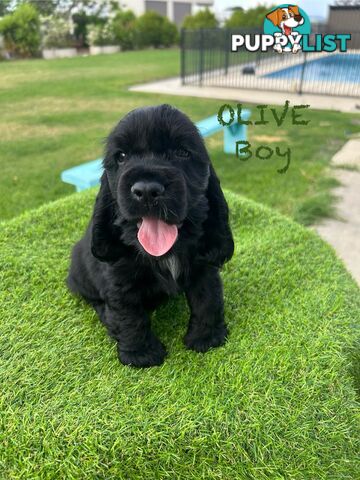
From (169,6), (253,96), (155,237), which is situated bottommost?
(253,96)

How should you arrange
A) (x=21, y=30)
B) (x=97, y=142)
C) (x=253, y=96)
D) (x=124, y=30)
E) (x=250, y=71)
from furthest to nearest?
1. (x=124, y=30)
2. (x=21, y=30)
3. (x=250, y=71)
4. (x=253, y=96)
5. (x=97, y=142)

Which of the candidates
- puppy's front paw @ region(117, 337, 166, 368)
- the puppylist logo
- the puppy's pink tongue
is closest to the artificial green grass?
puppy's front paw @ region(117, 337, 166, 368)

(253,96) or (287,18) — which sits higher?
(287,18)

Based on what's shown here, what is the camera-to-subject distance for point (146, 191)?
1.25 metres

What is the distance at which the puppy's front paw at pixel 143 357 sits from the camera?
175 centimetres

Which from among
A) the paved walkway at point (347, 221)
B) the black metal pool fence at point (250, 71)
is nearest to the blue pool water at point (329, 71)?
the black metal pool fence at point (250, 71)

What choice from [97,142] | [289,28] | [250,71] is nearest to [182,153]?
[97,142]

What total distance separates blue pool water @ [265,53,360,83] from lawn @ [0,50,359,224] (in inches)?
211

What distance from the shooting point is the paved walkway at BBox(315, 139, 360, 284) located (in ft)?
11.1

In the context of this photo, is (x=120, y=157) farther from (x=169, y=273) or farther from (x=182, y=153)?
(x=169, y=273)

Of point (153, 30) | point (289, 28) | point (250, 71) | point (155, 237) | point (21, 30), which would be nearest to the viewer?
point (155, 237)

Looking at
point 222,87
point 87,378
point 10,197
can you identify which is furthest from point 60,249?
point 222,87

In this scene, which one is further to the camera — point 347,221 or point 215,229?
point 347,221

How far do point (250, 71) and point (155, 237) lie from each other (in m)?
12.6
